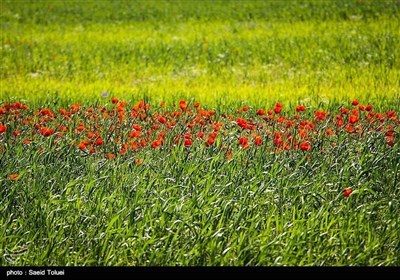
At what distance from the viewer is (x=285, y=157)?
20.4ft

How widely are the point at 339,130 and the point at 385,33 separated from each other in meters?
8.90

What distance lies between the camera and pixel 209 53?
14.9 m

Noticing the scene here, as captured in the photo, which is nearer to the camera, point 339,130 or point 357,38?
point 339,130

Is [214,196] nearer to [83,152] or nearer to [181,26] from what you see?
[83,152]

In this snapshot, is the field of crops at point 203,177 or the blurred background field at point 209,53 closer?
the field of crops at point 203,177

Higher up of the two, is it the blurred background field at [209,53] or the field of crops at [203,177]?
the field of crops at [203,177]

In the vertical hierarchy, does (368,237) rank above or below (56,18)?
above

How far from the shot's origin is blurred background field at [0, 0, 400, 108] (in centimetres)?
1069

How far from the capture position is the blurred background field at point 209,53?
10688mm

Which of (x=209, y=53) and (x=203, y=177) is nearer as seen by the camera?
(x=203, y=177)

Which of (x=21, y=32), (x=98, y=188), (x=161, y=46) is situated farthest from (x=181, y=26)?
(x=98, y=188)

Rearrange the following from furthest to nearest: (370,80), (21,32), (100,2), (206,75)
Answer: (100,2), (21,32), (206,75), (370,80)

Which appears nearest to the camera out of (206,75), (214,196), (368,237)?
(368,237)

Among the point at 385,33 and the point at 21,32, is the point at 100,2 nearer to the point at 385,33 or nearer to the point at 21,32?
the point at 21,32
